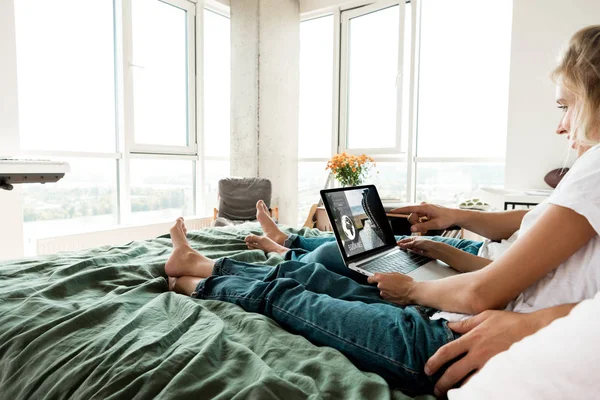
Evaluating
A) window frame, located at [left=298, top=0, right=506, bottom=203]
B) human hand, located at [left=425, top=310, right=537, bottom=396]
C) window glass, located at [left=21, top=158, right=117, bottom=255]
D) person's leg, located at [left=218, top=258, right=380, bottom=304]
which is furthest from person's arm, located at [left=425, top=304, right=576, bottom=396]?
window glass, located at [left=21, top=158, right=117, bottom=255]

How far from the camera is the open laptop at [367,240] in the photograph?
4.05ft

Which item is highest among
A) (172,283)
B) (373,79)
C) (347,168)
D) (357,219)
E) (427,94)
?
(373,79)

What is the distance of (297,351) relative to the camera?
79cm

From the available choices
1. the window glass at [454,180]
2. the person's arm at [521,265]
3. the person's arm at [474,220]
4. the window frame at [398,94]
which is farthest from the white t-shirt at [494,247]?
the window glass at [454,180]

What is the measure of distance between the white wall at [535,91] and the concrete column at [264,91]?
2227 millimetres

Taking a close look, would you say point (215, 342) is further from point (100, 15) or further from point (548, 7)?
point (100, 15)

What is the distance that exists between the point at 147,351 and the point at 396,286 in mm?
574

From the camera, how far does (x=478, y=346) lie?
69cm

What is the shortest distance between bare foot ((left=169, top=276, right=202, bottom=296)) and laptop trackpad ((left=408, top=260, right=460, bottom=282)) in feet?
2.18

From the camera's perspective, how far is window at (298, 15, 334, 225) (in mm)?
4559

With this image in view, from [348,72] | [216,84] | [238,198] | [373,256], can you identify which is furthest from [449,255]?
[216,84]

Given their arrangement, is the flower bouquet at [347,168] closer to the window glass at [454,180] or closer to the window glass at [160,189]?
the window glass at [454,180]

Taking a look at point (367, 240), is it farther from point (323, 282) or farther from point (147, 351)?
point (147, 351)

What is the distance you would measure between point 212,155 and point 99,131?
1250mm
